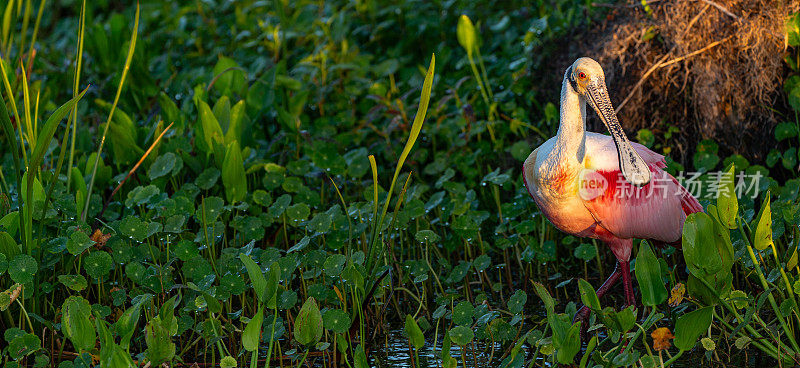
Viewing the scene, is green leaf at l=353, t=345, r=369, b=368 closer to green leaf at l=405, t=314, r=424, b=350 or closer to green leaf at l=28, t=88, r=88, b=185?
green leaf at l=405, t=314, r=424, b=350

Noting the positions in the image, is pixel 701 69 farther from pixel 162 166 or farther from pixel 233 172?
pixel 162 166

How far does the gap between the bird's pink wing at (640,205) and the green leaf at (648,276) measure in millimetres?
717

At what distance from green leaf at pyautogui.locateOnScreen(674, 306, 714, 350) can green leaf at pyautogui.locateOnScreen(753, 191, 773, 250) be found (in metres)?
0.36

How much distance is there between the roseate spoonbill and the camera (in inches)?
122

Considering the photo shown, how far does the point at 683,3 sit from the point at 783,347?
1.87 meters

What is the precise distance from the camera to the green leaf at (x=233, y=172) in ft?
11.6

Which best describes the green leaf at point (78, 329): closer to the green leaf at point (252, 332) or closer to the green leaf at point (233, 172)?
the green leaf at point (252, 332)

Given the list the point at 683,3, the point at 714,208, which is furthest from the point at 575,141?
the point at 683,3

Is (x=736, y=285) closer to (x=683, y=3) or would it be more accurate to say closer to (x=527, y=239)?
(x=527, y=239)

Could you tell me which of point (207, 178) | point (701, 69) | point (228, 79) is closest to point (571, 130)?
point (701, 69)

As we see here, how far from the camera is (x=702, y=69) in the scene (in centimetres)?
399

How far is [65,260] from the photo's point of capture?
3.19m

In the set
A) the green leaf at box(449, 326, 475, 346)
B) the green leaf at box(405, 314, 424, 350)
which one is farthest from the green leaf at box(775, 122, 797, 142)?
the green leaf at box(405, 314, 424, 350)

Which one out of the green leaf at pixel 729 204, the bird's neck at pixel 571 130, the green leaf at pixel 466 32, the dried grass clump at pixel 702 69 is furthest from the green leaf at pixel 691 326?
the green leaf at pixel 466 32
